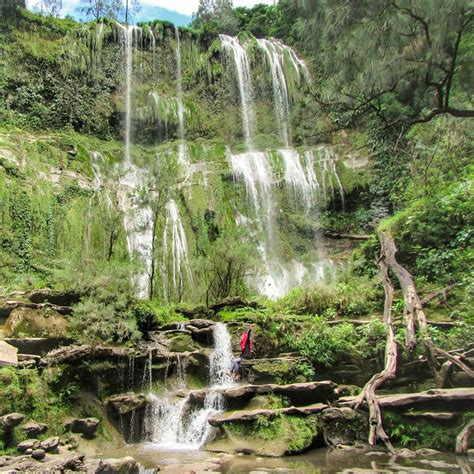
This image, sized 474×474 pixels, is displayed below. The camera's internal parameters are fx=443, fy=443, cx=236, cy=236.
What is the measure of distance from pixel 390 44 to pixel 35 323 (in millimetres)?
9020

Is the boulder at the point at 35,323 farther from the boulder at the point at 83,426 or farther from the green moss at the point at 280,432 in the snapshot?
the green moss at the point at 280,432

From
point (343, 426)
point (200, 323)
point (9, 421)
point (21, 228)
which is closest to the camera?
point (9, 421)

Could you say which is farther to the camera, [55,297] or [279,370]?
[55,297]

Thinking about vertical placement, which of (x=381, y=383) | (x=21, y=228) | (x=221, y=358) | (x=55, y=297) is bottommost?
(x=381, y=383)

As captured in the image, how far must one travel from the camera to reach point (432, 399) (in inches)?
275

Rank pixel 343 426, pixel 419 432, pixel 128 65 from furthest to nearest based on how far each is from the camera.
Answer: pixel 128 65 < pixel 343 426 < pixel 419 432

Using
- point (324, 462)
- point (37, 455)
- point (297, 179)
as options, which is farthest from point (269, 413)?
point (297, 179)

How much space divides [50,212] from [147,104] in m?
11.4

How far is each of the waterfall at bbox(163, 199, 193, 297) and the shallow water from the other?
10126 millimetres

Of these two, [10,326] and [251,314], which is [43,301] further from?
[251,314]

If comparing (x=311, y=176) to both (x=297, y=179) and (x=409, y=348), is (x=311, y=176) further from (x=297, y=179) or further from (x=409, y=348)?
(x=409, y=348)

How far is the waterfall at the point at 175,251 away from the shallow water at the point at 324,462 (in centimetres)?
1013

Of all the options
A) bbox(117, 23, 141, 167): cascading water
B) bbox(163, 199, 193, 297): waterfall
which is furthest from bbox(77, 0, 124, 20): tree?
bbox(163, 199, 193, 297): waterfall

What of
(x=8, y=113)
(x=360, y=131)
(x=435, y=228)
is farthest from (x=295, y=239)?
(x=8, y=113)
